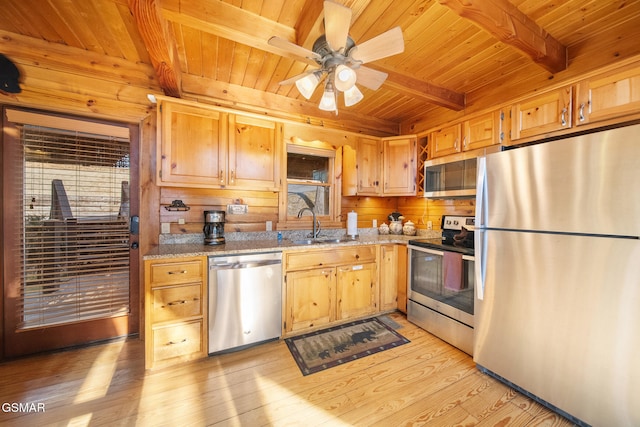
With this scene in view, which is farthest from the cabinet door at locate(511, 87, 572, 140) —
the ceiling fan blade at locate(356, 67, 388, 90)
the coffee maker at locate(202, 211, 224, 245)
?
the coffee maker at locate(202, 211, 224, 245)

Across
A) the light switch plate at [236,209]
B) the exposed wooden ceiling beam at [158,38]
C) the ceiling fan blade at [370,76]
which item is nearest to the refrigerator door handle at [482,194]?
the ceiling fan blade at [370,76]

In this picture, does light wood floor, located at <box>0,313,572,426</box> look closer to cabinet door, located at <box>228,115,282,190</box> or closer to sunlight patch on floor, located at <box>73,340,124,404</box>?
sunlight patch on floor, located at <box>73,340,124,404</box>

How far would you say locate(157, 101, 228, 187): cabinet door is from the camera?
2139 millimetres

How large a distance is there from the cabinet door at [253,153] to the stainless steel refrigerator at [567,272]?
1.95 metres

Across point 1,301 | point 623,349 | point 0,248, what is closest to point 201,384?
point 1,301

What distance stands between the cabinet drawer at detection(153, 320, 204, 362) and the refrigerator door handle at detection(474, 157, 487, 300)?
232 cm

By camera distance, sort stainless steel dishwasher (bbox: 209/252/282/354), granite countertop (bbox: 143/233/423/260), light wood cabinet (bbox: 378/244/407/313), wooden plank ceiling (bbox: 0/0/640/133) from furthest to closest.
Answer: light wood cabinet (bbox: 378/244/407/313) < stainless steel dishwasher (bbox: 209/252/282/354) < granite countertop (bbox: 143/233/423/260) < wooden plank ceiling (bbox: 0/0/640/133)

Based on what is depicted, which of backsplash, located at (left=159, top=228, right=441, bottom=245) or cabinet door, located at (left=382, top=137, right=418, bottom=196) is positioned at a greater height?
cabinet door, located at (left=382, top=137, right=418, bottom=196)

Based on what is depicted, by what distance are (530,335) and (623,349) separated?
1.33 ft

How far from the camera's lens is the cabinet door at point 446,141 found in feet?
8.53

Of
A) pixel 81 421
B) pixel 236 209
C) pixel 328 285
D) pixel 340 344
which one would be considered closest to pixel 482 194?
pixel 328 285

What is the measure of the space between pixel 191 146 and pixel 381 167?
2.30 m

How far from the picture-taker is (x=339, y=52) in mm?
1491

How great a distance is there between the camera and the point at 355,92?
1810 mm
